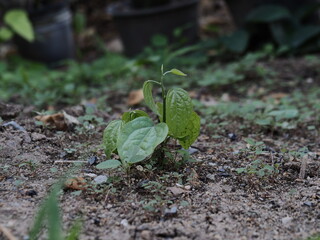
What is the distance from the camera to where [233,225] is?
1.69 m

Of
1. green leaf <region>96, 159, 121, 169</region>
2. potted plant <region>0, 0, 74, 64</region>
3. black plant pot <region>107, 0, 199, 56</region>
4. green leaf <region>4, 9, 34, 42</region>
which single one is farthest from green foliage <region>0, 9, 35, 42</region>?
green leaf <region>96, 159, 121, 169</region>

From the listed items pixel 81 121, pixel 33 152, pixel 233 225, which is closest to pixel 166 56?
pixel 81 121

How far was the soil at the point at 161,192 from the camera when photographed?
165 centimetres

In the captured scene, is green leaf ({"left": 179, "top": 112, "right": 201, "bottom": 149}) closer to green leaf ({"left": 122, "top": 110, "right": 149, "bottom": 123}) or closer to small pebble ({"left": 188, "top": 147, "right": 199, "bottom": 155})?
green leaf ({"left": 122, "top": 110, "right": 149, "bottom": 123})

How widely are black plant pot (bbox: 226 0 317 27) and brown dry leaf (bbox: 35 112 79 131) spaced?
3007 mm

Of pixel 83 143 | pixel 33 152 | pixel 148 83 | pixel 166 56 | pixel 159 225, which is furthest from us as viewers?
pixel 166 56

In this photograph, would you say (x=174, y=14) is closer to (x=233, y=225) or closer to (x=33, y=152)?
(x=33, y=152)

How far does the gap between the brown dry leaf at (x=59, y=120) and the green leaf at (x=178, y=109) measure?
0.77 metres

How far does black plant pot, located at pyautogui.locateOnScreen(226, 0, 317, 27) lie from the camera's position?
5.09 metres

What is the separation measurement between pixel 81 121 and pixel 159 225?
3.34 feet

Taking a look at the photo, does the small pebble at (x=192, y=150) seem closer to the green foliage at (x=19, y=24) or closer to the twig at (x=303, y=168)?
the twig at (x=303, y=168)

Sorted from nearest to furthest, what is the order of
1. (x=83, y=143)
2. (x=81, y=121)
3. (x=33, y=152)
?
(x=33, y=152)
(x=83, y=143)
(x=81, y=121)

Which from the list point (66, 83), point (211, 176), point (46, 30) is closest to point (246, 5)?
point (66, 83)

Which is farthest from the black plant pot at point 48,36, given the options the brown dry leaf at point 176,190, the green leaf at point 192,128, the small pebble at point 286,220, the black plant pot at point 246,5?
the small pebble at point 286,220
